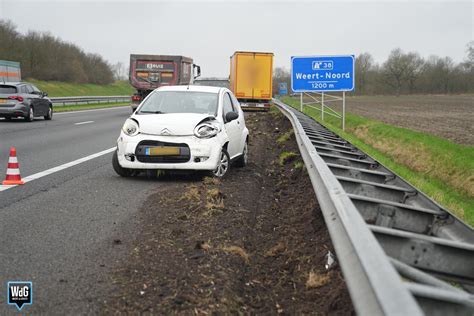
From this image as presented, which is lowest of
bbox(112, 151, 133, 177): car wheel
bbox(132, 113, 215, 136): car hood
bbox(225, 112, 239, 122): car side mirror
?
bbox(112, 151, 133, 177): car wheel

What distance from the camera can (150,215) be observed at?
580 cm

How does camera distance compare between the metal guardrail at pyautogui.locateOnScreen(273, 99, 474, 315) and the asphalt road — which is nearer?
the metal guardrail at pyautogui.locateOnScreen(273, 99, 474, 315)

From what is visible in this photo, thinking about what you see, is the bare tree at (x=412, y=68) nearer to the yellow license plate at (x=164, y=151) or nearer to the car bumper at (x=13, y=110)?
the car bumper at (x=13, y=110)

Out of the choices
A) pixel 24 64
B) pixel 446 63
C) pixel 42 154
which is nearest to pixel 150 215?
pixel 42 154

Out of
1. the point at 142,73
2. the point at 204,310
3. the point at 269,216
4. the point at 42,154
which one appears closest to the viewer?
the point at 204,310

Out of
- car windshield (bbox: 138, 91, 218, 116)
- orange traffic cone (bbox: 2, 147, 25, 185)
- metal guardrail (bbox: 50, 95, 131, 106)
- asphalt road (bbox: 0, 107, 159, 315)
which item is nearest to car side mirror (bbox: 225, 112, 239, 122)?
car windshield (bbox: 138, 91, 218, 116)

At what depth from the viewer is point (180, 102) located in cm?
916

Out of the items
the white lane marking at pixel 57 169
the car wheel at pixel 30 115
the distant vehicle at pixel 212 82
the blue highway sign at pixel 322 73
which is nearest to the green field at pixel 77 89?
the distant vehicle at pixel 212 82

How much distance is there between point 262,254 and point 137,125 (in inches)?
163

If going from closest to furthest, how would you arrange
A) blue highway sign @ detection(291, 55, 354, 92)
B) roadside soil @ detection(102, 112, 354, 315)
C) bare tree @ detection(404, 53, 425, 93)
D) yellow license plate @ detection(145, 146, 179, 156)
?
1. roadside soil @ detection(102, 112, 354, 315)
2. yellow license plate @ detection(145, 146, 179, 156)
3. blue highway sign @ detection(291, 55, 354, 92)
4. bare tree @ detection(404, 53, 425, 93)

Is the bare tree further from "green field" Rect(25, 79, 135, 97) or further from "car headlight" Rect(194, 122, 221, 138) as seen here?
"car headlight" Rect(194, 122, 221, 138)

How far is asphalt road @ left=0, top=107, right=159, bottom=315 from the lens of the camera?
3590mm

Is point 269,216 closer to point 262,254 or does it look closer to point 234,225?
point 234,225

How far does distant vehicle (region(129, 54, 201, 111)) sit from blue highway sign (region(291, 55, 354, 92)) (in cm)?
808
